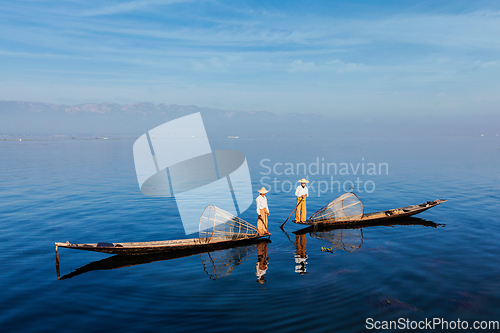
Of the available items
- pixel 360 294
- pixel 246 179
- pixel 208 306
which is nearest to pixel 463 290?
pixel 360 294

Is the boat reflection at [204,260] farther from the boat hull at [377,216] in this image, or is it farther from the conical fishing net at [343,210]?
the conical fishing net at [343,210]

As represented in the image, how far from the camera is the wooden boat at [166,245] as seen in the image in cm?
1353

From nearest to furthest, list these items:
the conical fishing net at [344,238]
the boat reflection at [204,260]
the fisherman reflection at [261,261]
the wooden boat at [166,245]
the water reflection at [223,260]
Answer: the fisherman reflection at [261,261]
the water reflection at [223,260]
the boat reflection at [204,260]
the wooden boat at [166,245]
the conical fishing net at [344,238]

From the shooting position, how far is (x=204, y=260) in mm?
14570

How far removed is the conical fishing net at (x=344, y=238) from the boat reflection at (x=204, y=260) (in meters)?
4.58

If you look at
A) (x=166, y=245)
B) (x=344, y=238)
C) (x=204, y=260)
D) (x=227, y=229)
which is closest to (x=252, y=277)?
(x=204, y=260)

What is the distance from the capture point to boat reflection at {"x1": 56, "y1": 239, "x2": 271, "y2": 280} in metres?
13.3

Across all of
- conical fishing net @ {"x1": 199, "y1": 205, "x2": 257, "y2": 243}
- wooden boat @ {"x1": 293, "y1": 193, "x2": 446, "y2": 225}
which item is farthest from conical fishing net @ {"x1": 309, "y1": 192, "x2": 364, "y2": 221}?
conical fishing net @ {"x1": 199, "y1": 205, "x2": 257, "y2": 243}

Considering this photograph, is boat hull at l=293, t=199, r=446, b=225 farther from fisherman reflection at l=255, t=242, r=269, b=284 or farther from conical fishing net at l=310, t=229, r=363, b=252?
fisherman reflection at l=255, t=242, r=269, b=284

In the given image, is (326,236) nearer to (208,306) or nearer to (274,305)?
(274,305)

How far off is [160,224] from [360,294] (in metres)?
14.2

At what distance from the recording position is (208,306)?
10500 millimetres

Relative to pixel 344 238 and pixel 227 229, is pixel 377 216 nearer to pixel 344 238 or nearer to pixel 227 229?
pixel 344 238

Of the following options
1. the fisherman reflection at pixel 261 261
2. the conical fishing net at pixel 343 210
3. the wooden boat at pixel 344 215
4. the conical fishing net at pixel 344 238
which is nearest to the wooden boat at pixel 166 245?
the fisherman reflection at pixel 261 261
